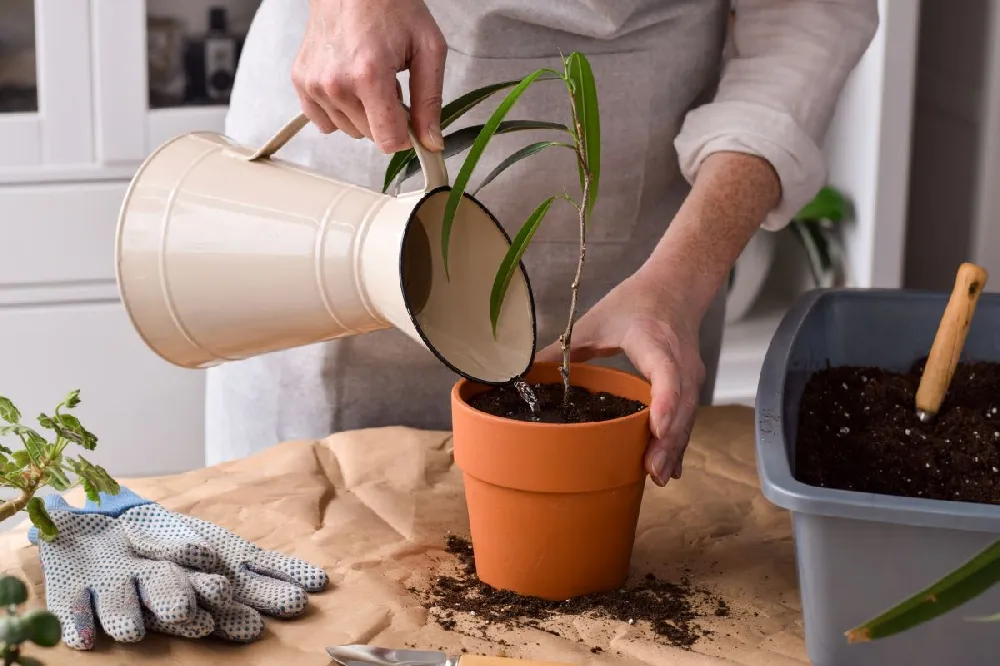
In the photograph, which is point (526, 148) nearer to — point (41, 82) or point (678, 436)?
point (678, 436)

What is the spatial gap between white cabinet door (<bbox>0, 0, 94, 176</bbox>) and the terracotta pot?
4.52ft

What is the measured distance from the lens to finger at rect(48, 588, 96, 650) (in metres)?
0.76

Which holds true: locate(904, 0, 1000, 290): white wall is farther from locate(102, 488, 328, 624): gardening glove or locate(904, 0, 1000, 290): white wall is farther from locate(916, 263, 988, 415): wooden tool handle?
locate(102, 488, 328, 624): gardening glove

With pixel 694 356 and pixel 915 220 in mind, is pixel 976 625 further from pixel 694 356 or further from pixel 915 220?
pixel 915 220

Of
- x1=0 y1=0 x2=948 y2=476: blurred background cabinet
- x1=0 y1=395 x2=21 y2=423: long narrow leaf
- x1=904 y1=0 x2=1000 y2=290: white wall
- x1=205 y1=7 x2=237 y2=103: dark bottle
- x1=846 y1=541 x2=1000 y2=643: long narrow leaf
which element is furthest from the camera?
x1=205 y1=7 x2=237 y2=103: dark bottle

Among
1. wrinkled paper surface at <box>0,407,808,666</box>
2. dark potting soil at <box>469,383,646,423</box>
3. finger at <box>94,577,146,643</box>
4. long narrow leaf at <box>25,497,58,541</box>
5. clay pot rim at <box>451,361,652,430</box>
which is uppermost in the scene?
clay pot rim at <box>451,361,652,430</box>

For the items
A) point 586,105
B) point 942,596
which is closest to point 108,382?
point 586,105

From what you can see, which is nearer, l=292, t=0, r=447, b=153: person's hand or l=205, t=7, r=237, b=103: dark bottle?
l=292, t=0, r=447, b=153: person's hand

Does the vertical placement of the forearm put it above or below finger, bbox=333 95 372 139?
below

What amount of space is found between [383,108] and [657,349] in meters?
0.30

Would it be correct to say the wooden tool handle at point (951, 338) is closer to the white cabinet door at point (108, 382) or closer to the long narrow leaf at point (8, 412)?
the long narrow leaf at point (8, 412)

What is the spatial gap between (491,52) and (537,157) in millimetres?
113

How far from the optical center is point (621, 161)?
1220mm

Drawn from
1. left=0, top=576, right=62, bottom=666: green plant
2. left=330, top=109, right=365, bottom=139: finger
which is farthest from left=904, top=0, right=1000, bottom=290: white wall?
left=0, top=576, right=62, bottom=666: green plant
